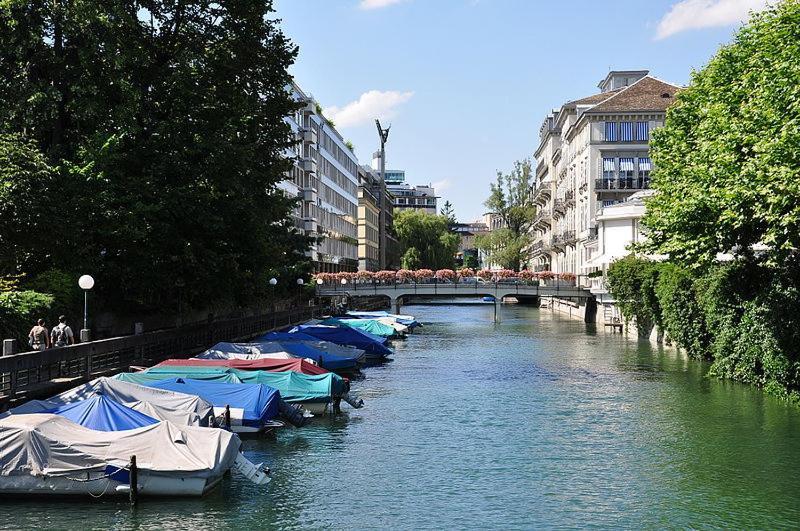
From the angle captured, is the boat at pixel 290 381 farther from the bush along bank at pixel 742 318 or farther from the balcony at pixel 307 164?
the balcony at pixel 307 164

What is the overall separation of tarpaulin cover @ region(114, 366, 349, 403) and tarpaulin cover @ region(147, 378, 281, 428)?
103 inches

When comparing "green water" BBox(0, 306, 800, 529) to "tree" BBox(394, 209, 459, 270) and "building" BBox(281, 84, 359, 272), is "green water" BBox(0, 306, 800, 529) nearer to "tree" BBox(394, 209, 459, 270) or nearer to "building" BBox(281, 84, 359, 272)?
"building" BBox(281, 84, 359, 272)

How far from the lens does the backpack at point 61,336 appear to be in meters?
34.1

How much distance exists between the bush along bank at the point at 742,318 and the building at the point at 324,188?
4183 cm

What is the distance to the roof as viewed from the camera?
99.2m

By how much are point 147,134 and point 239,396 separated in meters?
18.0

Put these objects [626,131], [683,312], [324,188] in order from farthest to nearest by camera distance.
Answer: [324,188] < [626,131] < [683,312]

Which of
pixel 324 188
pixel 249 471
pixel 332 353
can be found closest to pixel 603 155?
pixel 324 188

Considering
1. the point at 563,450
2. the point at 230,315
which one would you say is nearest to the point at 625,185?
the point at 230,315

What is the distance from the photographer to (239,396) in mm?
29578

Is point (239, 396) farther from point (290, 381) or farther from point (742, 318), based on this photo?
point (742, 318)

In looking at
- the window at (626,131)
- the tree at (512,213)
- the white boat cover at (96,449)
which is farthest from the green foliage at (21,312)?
the tree at (512,213)

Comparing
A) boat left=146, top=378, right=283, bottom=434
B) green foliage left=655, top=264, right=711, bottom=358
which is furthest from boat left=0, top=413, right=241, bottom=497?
green foliage left=655, top=264, right=711, bottom=358

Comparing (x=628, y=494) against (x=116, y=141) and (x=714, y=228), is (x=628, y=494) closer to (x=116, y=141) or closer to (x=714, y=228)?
(x=714, y=228)
